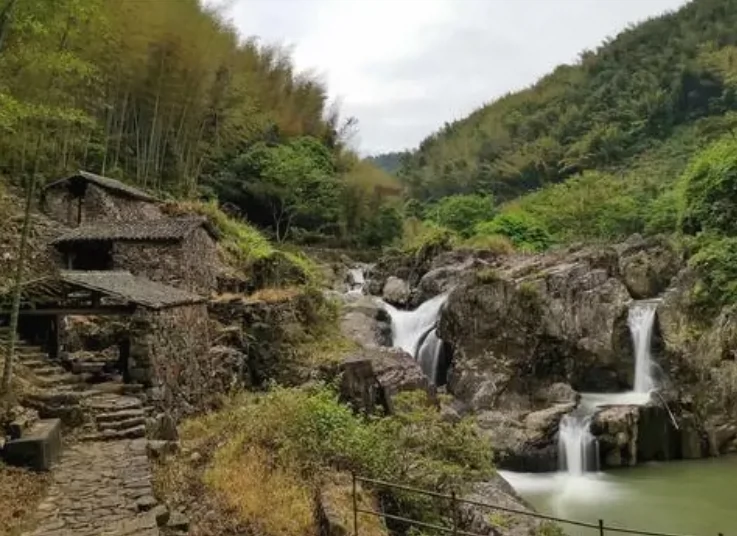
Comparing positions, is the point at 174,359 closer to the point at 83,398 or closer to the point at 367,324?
the point at 83,398

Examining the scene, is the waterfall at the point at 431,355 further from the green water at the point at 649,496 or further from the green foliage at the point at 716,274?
the green foliage at the point at 716,274

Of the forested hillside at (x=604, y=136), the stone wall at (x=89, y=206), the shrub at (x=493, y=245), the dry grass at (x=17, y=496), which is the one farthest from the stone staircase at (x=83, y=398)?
the forested hillside at (x=604, y=136)

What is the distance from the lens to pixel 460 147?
230ft

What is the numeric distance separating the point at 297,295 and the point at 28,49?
11.1 meters

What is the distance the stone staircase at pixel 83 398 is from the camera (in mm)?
10367

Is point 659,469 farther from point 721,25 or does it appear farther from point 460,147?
point 460,147

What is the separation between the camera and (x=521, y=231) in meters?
37.3

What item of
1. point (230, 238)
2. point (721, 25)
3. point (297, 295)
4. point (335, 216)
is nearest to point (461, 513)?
point (297, 295)

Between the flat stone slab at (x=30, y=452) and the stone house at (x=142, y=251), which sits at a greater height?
the stone house at (x=142, y=251)

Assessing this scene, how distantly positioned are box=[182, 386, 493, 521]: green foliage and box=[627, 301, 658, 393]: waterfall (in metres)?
12.1

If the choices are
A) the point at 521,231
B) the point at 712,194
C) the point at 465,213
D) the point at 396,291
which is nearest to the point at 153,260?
the point at 396,291

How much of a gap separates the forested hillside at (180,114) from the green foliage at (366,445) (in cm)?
536

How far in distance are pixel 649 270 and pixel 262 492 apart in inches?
Answer: 733

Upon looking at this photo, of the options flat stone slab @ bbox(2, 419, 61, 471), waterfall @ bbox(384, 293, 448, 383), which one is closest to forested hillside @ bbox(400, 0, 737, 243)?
waterfall @ bbox(384, 293, 448, 383)
